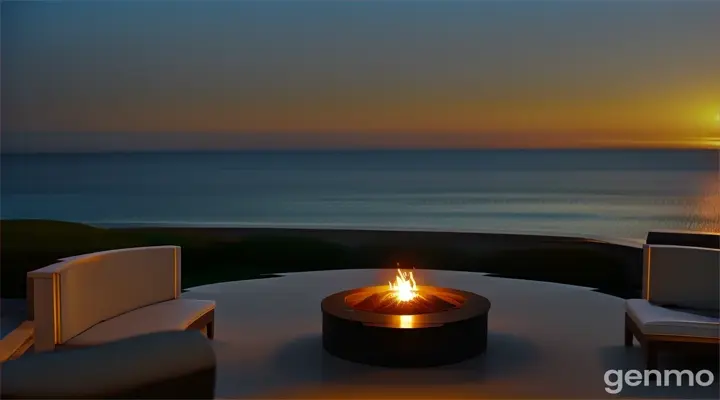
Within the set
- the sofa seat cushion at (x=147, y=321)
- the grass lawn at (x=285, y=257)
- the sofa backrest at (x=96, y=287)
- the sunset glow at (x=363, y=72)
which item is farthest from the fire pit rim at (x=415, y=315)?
the sunset glow at (x=363, y=72)

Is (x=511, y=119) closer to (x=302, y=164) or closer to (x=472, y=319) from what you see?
(x=472, y=319)

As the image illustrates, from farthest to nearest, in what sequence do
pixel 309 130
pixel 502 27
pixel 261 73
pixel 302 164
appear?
pixel 302 164 → pixel 309 130 → pixel 261 73 → pixel 502 27

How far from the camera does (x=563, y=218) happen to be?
49.1ft

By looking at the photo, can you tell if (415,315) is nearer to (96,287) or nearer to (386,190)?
(96,287)

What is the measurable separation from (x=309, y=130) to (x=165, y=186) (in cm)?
1381

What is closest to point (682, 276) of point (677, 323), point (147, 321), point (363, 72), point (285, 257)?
point (677, 323)

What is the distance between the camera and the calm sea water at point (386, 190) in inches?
593

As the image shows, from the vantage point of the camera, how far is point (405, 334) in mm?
3391

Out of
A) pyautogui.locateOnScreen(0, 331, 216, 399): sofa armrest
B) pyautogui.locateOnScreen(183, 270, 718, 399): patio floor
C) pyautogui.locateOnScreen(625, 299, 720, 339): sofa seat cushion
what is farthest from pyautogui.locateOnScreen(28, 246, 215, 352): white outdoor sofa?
pyautogui.locateOnScreen(625, 299, 720, 339): sofa seat cushion

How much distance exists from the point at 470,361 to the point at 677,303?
1.22 meters

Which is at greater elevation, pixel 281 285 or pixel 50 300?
pixel 50 300

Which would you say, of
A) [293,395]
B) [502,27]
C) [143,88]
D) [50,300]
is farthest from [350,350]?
[143,88]

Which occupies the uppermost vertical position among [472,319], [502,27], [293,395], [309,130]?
[502,27]

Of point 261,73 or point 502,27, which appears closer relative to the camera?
point 502,27
